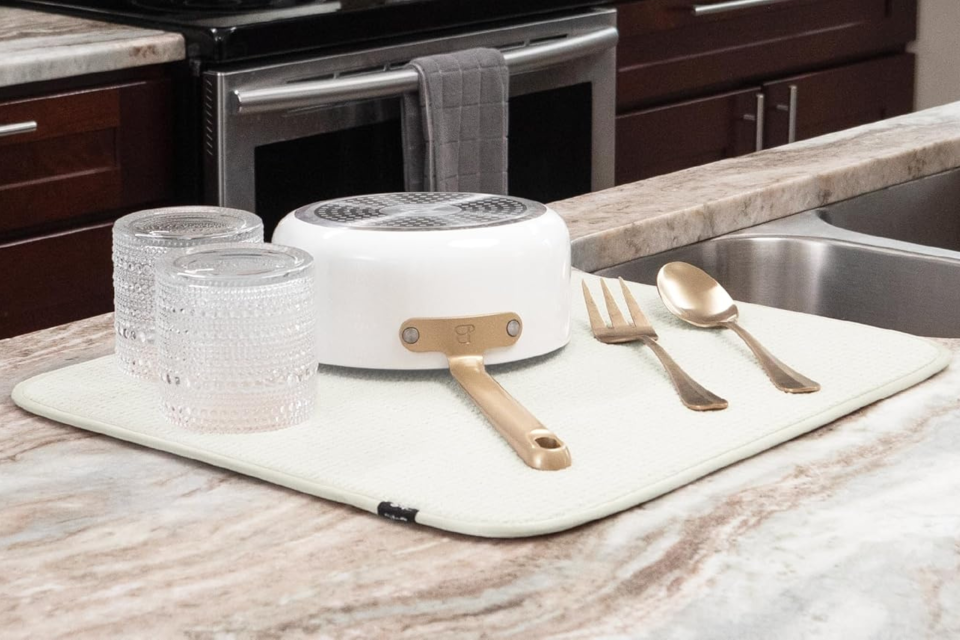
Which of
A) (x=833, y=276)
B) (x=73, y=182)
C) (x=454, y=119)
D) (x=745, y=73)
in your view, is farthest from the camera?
(x=745, y=73)

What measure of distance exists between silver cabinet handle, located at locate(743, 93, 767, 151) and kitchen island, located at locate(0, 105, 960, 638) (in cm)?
239

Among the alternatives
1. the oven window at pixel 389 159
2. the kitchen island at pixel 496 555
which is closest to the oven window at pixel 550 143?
the oven window at pixel 389 159

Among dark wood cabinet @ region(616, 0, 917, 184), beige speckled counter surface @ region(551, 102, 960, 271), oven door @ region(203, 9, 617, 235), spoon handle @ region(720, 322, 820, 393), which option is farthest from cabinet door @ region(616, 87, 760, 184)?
spoon handle @ region(720, 322, 820, 393)

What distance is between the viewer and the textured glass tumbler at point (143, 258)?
2.66 ft

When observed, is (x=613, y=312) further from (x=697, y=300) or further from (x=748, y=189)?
(x=748, y=189)

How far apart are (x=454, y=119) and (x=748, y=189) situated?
1.02 meters

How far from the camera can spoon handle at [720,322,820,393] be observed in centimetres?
78

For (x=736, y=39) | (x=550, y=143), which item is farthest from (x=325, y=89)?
(x=736, y=39)

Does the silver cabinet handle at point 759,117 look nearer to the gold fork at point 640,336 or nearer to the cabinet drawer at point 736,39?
the cabinet drawer at point 736,39

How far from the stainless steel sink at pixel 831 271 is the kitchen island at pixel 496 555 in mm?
407

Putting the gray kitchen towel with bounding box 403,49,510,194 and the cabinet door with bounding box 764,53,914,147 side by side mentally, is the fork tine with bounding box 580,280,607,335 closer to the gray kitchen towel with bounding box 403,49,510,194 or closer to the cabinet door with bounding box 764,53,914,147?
the gray kitchen towel with bounding box 403,49,510,194

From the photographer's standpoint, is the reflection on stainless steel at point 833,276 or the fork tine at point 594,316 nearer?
the fork tine at point 594,316

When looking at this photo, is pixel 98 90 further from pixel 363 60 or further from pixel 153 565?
pixel 153 565

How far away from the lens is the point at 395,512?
637mm
